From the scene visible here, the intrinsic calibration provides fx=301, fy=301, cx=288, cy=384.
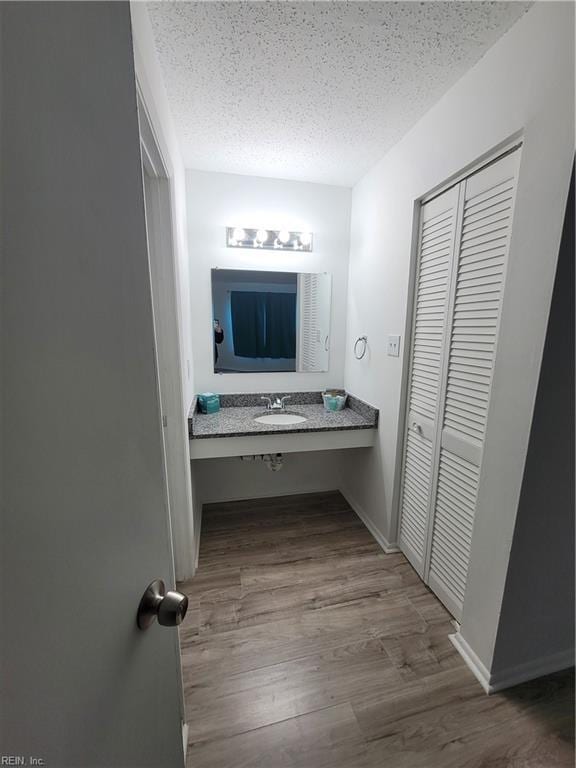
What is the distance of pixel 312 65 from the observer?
1146 millimetres

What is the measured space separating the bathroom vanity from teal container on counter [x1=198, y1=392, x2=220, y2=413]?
4 centimetres

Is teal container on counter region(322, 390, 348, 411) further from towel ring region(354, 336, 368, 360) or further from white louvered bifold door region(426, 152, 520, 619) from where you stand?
white louvered bifold door region(426, 152, 520, 619)

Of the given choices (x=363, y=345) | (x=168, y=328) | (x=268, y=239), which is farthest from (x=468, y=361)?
(x=268, y=239)

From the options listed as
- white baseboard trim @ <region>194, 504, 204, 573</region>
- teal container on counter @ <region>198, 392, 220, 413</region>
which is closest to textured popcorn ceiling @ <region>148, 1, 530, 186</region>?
teal container on counter @ <region>198, 392, 220, 413</region>

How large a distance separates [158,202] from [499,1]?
52.2 inches

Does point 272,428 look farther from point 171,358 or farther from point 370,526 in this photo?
point 370,526

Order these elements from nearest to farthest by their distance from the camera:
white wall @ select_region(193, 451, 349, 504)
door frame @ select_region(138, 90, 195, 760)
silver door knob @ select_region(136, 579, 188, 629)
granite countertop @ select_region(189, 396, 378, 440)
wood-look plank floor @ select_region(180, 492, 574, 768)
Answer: silver door knob @ select_region(136, 579, 188, 629), wood-look plank floor @ select_region(180, 492, 574, 768), door frame @ select_region(138, 90, 195, 760), granite countertop @ select_region(189, 396, 378, 440), white wall @ select_region(193, 451, 349, 504)

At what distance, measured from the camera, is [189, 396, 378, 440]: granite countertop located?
184 cm

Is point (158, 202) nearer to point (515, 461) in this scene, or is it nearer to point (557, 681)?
point (515, 461)

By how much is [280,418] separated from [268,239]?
1.29m

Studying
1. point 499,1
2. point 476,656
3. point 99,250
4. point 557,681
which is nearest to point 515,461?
point 476,656

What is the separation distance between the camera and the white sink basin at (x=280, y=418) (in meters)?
2.14

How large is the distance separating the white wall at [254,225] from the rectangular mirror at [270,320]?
0.06 meters

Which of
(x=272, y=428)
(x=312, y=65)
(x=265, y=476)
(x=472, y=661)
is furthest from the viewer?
(x=265, y=476)
